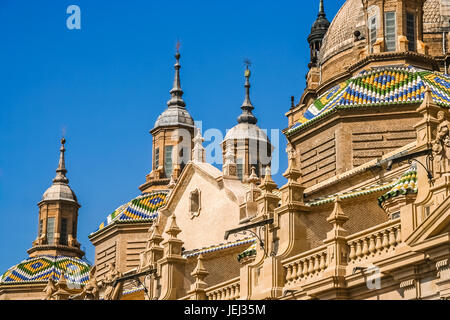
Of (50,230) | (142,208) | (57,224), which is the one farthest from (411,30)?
(50,230)

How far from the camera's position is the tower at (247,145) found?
57.6 meters

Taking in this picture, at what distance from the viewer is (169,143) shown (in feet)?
190

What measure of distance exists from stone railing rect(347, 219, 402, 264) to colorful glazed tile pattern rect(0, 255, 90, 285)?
115 ft

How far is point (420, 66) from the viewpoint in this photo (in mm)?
37500

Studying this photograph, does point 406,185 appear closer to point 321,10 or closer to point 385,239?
point 385,239

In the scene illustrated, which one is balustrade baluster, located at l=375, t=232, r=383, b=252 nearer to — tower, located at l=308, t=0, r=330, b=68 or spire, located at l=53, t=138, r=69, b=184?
tower, located at l=308, t=0, r=330, b=68

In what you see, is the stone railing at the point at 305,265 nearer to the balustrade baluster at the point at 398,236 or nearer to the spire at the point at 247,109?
the balustrade baluster at the point at 398,236

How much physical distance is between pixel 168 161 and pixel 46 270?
943 cm

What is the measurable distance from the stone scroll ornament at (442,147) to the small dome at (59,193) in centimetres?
4268

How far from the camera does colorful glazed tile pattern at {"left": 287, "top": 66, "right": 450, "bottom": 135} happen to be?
3472 centimetres

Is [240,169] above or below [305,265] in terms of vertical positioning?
above
